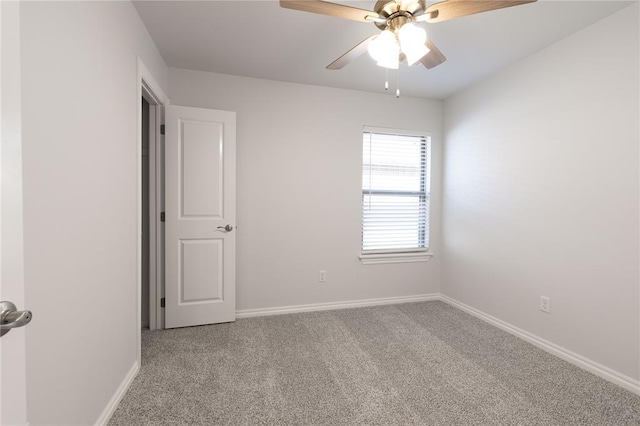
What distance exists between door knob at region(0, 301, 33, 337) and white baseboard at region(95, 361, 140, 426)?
1352 millimetres

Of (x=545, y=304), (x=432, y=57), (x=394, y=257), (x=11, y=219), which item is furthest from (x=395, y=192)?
(x=11, y=219)

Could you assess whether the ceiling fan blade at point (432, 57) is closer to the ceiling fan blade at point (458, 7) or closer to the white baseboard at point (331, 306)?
the ceiling fan blade at point (458, 7)

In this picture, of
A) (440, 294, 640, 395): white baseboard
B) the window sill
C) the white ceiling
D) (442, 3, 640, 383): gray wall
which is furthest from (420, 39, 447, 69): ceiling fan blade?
(440, 294, 640, 395): white baseboard

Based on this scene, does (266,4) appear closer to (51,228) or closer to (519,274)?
(51,228)

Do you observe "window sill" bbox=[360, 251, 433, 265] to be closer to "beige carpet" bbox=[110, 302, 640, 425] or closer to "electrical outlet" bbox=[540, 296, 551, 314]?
"beige carpet" bbox=[110, 302, 640, 425]

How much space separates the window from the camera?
359 cm

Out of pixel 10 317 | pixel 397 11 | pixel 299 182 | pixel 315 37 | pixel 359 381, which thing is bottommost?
pixel 359 381

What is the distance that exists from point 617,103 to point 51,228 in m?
3.29

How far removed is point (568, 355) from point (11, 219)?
10.7ft

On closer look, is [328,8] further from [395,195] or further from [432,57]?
[395,195]

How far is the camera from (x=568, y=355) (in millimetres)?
2346

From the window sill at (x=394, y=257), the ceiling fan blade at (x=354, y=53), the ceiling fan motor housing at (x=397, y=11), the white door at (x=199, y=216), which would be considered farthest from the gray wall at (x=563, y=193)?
the white door at (x=199, y=216)

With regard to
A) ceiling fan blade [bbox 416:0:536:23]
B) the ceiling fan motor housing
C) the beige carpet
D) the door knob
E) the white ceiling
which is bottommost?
the beige carpet

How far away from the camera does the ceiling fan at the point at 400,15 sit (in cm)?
150
